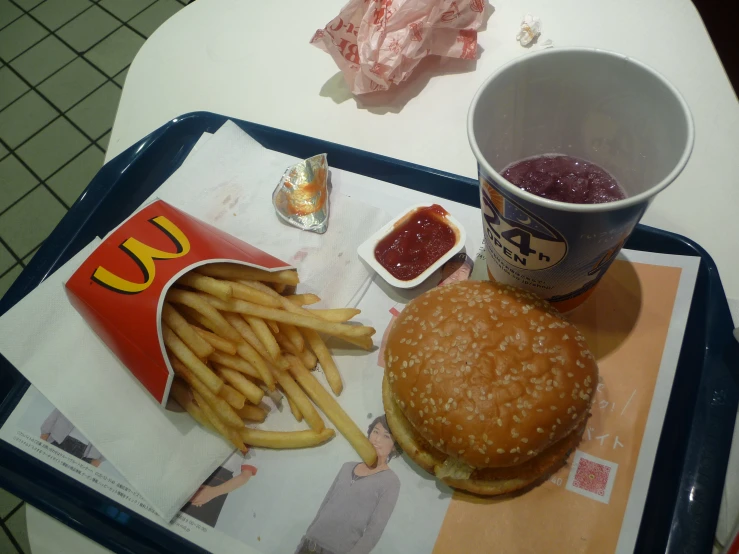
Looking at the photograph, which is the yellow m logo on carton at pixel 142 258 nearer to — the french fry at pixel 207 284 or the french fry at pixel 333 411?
the french fry at pixel 207 284

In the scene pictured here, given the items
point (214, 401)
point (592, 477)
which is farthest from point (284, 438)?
point (592, 477)

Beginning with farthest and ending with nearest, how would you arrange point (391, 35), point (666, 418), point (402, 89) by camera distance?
1. point (402, 89)
2. point (391, 35)
3. point (666, 418)

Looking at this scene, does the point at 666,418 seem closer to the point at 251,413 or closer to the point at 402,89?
the point at 251,413

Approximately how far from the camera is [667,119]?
94cm

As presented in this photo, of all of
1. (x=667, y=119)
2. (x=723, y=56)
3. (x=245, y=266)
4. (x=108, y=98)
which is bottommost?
(x=108, y=98)

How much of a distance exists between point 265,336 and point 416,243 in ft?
1.67

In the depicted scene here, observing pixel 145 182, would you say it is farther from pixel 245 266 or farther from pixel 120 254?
pixel 245 266

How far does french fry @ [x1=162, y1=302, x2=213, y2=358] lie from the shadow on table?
1.02 m

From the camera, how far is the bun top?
1.00 m

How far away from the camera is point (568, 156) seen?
1152mm

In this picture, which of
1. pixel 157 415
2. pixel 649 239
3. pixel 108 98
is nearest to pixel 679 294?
pixel 649 239

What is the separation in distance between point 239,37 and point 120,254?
4.19 feet

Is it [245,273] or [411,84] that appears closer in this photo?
[245,273]

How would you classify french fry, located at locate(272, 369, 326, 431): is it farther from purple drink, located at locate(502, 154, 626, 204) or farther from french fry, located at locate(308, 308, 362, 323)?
purple drink, located at locate(502, 154, 626, 204)
